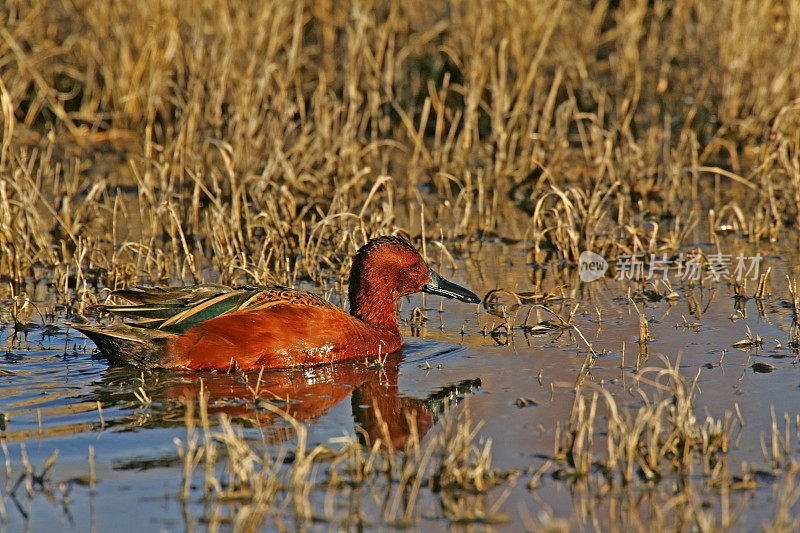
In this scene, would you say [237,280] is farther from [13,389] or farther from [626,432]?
[626,432]

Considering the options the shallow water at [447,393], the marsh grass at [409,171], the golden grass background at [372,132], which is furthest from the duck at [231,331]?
the golden grass background at [372,132]

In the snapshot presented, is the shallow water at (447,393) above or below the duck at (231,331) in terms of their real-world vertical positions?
below

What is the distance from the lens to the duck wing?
611 centimetres

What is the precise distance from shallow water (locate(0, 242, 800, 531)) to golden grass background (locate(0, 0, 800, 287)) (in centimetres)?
→ 118

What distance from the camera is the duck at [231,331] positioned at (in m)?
6.07

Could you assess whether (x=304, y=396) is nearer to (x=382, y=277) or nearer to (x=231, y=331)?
(x=231, y=331)

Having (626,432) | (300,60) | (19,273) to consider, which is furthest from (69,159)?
(626,432)

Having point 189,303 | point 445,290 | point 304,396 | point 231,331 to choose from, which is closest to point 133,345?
point 189,303

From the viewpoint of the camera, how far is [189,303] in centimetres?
617

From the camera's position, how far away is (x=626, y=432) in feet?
14.5

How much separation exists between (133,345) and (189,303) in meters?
0.37

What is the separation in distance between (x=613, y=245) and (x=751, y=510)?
4.26 metres

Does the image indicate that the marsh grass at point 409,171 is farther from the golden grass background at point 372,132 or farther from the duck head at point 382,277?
the duck head at point 382,277

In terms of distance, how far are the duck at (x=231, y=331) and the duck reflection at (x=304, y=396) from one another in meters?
0.07
